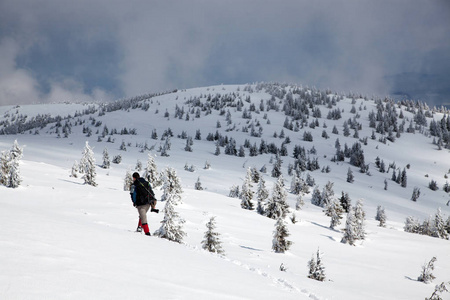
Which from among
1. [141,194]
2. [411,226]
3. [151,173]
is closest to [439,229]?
[411,226]

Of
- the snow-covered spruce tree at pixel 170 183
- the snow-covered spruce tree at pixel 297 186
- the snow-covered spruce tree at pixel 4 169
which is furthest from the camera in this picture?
the snow-covered spruce tree at pixel 297 186

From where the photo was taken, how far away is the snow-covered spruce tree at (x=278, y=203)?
34.5 m

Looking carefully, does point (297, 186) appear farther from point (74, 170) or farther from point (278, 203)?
point (74, 170)

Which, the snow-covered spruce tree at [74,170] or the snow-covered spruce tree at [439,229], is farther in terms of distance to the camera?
the snow-covered spruce tree at [439,229]

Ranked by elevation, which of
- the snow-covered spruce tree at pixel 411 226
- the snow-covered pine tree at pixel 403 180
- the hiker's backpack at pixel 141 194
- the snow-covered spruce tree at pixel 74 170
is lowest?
the snow-covered spruce tree at pixel 411 226

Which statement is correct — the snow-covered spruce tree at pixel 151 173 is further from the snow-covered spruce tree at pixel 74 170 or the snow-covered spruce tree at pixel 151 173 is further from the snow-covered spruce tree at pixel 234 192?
the snow-covered spruce tree at pixel 234 192

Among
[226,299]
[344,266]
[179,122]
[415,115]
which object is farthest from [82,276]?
[415,115]

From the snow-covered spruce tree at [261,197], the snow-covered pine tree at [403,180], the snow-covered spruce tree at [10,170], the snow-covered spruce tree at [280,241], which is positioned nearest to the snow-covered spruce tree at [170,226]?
the snow-covered spruce tree at [280,241]

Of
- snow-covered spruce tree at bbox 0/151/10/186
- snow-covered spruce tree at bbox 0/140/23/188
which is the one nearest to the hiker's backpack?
snow-covered spruce tree at bbox 0/140/23/188

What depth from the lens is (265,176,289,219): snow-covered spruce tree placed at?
113ft

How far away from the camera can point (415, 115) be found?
164500 mm

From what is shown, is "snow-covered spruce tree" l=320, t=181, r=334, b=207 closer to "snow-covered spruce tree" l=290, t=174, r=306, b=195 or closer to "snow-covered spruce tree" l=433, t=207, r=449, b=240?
"snow-covered spruce tree" l=290, t=174, r=306, b=195

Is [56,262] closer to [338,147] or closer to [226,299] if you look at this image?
[226,299]

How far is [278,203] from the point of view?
34781mm
